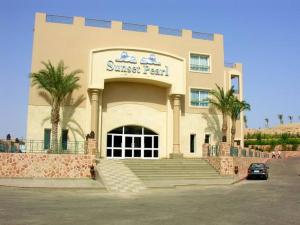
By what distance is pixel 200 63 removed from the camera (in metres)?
39.8

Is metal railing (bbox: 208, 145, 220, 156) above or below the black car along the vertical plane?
above

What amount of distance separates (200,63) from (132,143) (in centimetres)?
1167

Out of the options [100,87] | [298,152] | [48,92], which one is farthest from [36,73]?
[298,152]

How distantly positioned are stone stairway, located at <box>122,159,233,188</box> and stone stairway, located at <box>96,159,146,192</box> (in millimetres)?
796

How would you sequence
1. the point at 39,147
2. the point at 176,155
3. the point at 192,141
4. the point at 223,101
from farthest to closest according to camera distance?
the point at 192,141 < the point at 223,101 < the point at 176,155 < the point at 39,147

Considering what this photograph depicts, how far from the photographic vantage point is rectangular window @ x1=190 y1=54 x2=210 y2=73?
3938cm

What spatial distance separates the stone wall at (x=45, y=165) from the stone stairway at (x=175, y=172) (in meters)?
4.10

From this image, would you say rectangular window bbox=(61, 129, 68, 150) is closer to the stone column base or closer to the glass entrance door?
the glass entrance door

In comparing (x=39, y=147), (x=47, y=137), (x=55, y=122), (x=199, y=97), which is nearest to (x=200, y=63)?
(x=199, y=97)

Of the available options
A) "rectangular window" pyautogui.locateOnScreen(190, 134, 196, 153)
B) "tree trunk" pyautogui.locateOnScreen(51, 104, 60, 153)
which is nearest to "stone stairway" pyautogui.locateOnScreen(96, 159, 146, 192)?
"tree trunk" pyautogui.locateOnScreen(51, 104, 60, 153)

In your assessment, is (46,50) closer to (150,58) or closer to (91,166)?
(150,58)

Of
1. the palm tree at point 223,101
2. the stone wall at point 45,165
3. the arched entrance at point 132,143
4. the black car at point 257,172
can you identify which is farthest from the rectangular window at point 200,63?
the stone wall at point 45,165

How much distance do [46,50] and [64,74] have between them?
9.23 feet

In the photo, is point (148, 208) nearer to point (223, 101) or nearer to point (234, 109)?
point (223, 101)
